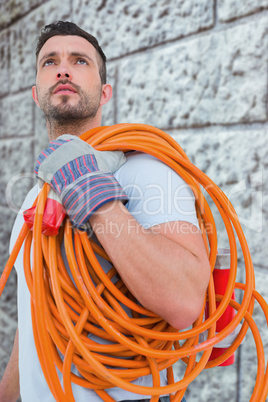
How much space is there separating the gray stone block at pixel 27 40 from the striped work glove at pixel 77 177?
1.51 meters

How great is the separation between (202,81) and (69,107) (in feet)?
1.57

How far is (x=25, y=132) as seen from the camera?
2.29m

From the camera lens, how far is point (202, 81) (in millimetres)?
1229

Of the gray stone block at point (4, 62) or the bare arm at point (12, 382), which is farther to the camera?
the gray stone block at point (4, 62)

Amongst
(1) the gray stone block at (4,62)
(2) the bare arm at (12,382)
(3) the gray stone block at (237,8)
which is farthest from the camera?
(1) the gray stone block at (4,62)

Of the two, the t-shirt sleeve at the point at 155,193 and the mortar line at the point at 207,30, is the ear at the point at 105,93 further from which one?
the t-shirt sleeve at the point at 155,193

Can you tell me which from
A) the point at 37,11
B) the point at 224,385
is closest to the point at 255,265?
the point at 224,385

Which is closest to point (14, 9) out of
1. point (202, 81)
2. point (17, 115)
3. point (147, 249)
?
point (17, 115)

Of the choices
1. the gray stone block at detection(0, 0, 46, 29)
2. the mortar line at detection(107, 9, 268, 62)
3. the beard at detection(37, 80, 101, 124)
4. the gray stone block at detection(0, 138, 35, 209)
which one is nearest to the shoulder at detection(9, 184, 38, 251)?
the beard at detection(37, 80, 101, 124)

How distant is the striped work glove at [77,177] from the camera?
27.2 inches

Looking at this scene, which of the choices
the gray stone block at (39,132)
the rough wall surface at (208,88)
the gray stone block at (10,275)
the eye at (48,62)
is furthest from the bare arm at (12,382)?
the gray stone block at (39,132)

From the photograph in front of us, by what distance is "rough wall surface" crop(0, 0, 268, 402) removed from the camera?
1.09 m

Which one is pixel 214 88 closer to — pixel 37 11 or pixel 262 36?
pixel 262 36

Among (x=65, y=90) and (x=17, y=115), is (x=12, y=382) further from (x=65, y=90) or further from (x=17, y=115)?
(x=17, y=115)
